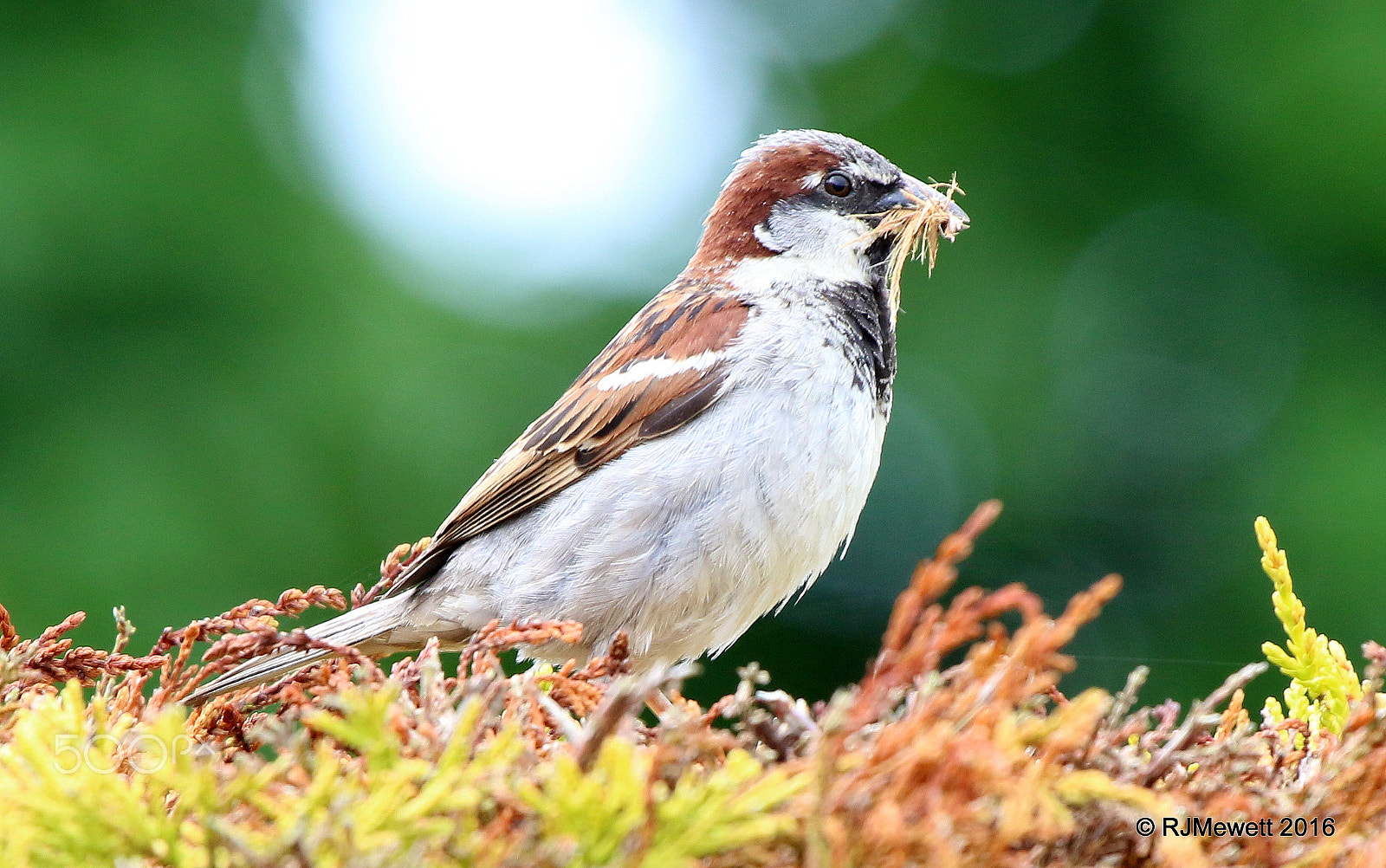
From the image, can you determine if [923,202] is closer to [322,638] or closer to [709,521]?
[709,521]

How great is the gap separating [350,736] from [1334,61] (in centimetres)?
402

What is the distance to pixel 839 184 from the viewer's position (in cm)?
223

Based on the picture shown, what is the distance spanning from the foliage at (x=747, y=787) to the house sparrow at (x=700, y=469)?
792mm

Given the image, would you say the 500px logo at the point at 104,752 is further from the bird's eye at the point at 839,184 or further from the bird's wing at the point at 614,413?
the bird's eye at the point at 839,184

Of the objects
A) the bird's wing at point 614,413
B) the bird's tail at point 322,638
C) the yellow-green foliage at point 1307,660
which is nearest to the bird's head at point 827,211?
the bird's wing at point 614,413

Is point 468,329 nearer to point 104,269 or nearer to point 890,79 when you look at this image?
point 104,269

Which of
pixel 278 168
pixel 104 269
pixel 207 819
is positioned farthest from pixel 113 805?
pixel 278 168

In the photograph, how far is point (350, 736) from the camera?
2.54ft

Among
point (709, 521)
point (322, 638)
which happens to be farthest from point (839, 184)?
point (322, 638)

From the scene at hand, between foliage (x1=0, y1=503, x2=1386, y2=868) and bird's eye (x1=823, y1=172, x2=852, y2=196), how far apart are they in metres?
1.41

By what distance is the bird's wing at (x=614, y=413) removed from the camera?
192 centimetres

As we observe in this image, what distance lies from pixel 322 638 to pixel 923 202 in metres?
1.31

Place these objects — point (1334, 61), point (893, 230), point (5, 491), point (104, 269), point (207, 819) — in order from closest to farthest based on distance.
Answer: point (207, 819) < point (893, 230) < point (5, 491) < point (104, 269) < point (1334, 61)

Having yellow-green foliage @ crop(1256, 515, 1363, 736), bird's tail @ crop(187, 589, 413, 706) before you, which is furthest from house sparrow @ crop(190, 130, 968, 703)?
yellow-green foliage @ crop(1256, 515, 1363, 736)
